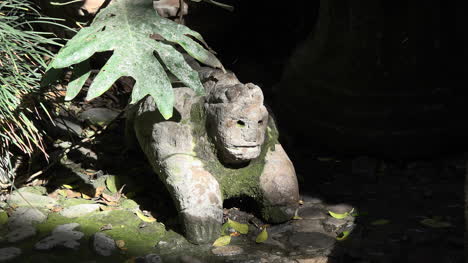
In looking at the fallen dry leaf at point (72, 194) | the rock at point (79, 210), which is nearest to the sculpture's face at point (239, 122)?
the rock at point (79, 210)

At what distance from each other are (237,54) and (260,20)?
0.35 meters

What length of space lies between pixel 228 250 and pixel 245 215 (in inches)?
13.5

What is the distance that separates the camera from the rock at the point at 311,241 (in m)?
2.87

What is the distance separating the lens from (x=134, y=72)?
2.76 m

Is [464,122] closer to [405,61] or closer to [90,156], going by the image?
[405,61]

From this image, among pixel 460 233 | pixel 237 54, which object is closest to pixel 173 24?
pixel 460 233

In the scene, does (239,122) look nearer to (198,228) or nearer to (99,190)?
(198,228)

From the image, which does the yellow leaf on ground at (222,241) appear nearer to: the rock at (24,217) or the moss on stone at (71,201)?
the moss on stone at (71,201)

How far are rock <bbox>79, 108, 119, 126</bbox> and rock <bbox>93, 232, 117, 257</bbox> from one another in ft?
4.23

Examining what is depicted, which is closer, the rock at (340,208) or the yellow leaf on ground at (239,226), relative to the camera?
the yellow leaf on ground at (239,226)

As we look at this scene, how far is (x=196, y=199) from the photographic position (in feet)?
9.41

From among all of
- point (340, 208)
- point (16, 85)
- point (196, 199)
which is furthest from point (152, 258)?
point (16, 85)

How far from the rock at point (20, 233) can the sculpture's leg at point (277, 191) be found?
108 centimetres

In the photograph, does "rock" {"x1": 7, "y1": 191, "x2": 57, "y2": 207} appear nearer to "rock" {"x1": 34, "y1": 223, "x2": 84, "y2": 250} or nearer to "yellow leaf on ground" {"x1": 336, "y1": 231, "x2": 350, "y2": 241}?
"rock" {"x1": 34, "y1": 223, "x2": 84, "y2": 250}
